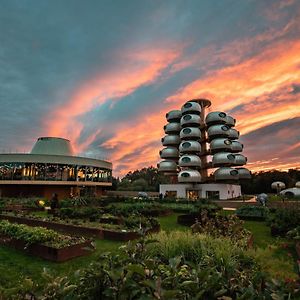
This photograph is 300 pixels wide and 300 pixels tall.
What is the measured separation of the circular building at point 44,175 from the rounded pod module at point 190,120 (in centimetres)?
2209

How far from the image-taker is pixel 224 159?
55219mm

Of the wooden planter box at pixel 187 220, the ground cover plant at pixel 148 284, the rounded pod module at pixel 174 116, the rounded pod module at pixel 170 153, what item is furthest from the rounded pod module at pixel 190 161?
the ground cover plant at pixel 148 284

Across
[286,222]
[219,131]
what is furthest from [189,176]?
[286,222]

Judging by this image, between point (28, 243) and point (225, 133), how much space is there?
53.3m

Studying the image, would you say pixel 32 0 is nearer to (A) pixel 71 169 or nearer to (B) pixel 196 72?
Result: (B) pixel 196 72

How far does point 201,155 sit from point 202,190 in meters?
11.4

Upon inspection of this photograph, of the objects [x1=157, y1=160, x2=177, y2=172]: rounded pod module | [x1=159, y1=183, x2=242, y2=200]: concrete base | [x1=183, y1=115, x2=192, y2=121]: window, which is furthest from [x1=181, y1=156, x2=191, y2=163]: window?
[x1=183, y1=115, x2=192, y2=121]: window

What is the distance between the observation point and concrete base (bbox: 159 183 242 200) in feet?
175

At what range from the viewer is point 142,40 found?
15.7 m

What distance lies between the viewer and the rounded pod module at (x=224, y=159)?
55188 millimetres

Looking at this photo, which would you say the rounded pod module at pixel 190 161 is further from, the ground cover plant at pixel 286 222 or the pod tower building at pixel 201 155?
the ground cover plant at pixel 286 222

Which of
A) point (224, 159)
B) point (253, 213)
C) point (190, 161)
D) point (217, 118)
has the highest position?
point (217, 118)

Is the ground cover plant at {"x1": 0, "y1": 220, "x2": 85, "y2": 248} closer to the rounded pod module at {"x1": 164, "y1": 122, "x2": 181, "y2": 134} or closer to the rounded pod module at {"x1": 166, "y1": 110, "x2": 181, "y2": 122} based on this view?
the rounded pod module at {"x1": 164, "y1": 122, "x2": 181, "y2": 134}

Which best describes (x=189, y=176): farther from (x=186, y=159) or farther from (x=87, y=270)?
(x=87, y=270)
